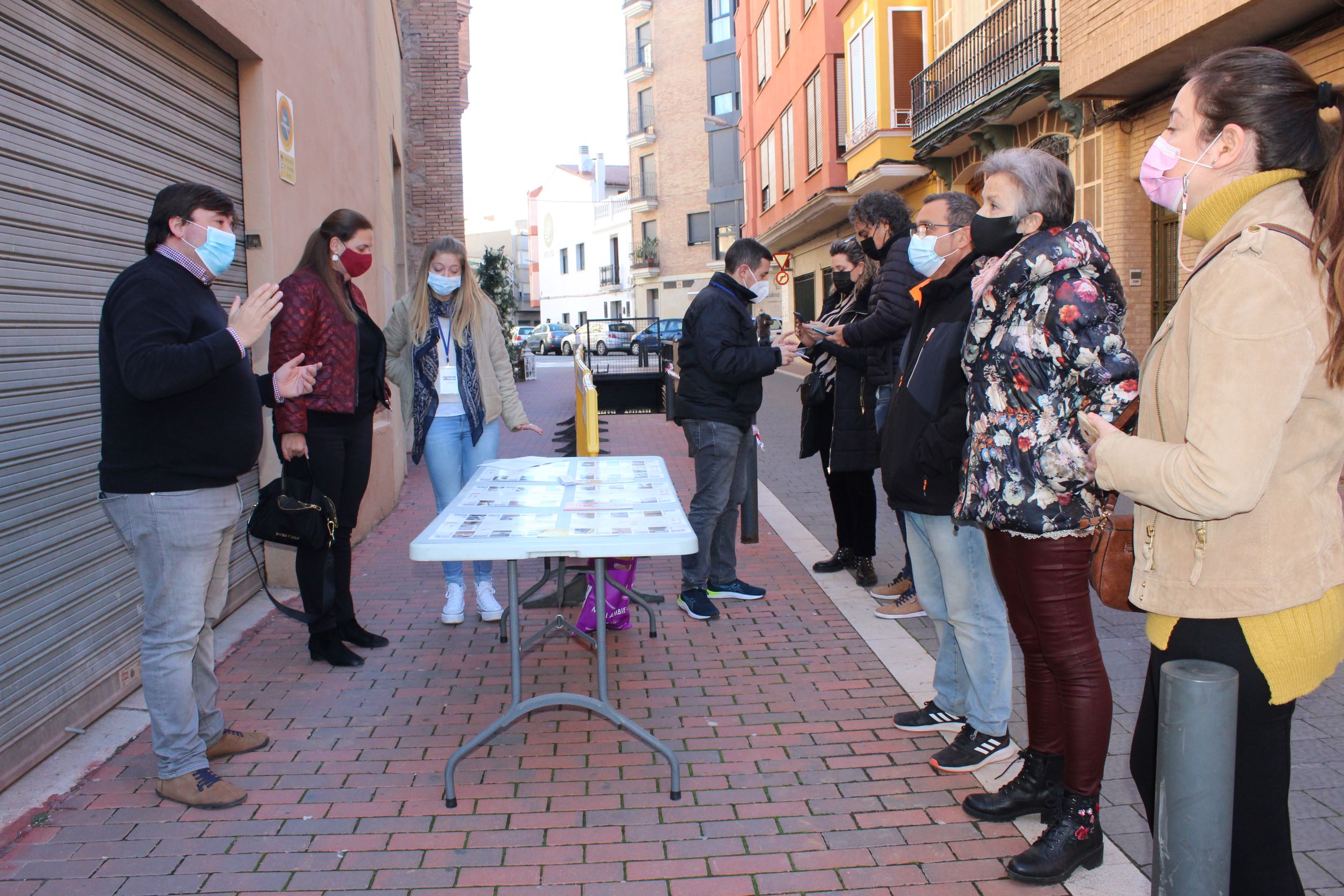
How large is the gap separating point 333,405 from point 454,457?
3.21ft

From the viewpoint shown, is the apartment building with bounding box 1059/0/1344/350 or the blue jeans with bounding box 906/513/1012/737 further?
the apartment building with bounding box 1059/0/1344/350

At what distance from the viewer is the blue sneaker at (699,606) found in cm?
571

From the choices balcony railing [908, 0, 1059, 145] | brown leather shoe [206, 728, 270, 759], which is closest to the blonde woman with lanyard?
brown leather shoe [206, 728, 270, 759]

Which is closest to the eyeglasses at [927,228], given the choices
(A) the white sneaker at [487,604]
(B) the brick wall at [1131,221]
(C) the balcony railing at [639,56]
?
(A) the white sneaker at [487,604]

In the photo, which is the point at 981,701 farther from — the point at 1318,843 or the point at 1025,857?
the point at 1318,843

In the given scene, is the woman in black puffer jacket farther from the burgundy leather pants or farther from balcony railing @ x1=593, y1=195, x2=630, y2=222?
balcony railing @ x1=593, y1=195, x2=630, y2=222

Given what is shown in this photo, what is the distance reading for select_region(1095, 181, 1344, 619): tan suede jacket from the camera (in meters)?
1.91

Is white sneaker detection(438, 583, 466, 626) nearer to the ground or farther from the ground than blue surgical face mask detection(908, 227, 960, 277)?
nearer to the ground

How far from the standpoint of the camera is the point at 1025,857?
3.00m

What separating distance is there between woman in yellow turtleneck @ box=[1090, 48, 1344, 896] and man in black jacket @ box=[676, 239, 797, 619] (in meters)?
3.41

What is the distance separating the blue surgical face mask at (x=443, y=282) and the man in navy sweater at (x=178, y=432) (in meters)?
1.84

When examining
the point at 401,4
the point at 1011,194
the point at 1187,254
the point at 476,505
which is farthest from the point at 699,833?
the point at 401,4

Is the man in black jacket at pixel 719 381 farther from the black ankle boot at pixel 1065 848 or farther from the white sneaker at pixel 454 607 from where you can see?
the black ankle boot at pixel 1065 848

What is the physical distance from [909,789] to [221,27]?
5067 millimetres
